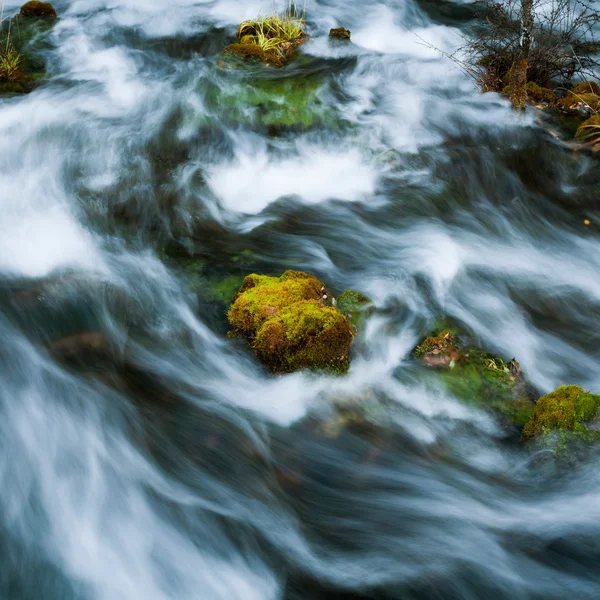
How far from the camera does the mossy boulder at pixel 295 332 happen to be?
480cm

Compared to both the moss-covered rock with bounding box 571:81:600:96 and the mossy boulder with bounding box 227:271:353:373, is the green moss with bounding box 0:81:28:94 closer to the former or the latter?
the mossy boulder with bounding box 227:271:353:373

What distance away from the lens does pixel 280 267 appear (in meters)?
6.02

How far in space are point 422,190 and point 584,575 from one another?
180 inches

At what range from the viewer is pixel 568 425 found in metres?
4.29

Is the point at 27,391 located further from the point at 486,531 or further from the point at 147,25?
the point at 147,25

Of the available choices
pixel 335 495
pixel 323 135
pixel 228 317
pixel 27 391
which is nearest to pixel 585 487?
pixel 335 495

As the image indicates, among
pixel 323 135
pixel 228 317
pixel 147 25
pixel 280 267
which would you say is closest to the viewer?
pixel 228 317

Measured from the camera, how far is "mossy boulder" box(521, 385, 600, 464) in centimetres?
423

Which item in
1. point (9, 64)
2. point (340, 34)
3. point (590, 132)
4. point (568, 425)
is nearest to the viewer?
point (568, 425)

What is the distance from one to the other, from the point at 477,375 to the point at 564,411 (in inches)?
30.1

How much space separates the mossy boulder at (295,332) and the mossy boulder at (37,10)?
26.4 feet

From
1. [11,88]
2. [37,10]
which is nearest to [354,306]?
Result: [11,88]

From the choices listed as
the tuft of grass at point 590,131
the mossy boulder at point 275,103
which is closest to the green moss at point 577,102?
the tuft of grass at point 590,131

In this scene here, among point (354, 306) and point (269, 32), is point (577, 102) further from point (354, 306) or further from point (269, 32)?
point (354, 306)
